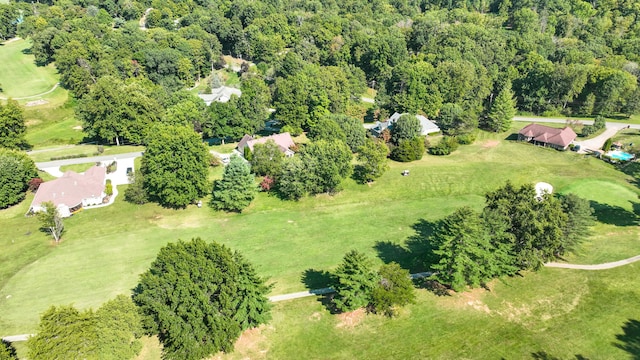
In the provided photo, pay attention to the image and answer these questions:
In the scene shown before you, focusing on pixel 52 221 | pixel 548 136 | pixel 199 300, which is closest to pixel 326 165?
pixel 199 300

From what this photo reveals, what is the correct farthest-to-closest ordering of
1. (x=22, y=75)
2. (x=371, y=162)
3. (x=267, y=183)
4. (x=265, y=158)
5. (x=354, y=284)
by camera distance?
(x=22, y=75) → (x=265, y=158) → (x=371, y=162) → (x=267, y=183) → (x=354, y=284)

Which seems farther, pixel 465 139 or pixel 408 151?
pixel 465 139

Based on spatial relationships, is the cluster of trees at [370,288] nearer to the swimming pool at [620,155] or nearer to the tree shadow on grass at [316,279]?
the tree shadow on grass at [316,279]

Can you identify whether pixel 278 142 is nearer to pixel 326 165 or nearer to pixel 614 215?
pixel 326 165

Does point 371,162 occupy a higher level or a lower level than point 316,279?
higher

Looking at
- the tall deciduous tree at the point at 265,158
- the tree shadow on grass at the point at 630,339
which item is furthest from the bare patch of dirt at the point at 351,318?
the tall deciduous tree at the point at 265,158

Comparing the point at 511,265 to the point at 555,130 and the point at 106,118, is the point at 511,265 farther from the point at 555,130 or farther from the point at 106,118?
the point at 106,118

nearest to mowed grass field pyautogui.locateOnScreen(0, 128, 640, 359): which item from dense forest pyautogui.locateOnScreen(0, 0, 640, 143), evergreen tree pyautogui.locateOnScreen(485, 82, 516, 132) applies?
evergreen tree pyautogui.locateOnScreen(485, 82, 516, 132)
